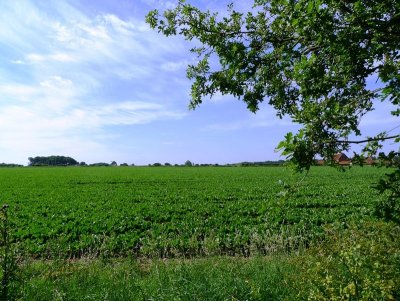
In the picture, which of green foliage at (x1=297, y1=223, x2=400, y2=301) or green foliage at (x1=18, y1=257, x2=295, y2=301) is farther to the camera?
green foliage at (x1=18, y1=257, x2=295, y2=301)

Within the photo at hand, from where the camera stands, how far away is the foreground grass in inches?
120

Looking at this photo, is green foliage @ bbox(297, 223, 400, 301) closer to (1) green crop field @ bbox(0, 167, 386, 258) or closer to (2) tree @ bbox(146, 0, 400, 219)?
(2) tree @ bbox(146, 0, 400, 219)

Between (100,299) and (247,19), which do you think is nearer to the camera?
(247,19)

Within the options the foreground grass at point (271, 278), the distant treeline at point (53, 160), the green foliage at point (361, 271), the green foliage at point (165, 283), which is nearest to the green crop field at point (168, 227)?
the green foliage at point (165, 283)

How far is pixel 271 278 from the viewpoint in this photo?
5.49 m

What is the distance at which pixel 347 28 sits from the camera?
2.80m

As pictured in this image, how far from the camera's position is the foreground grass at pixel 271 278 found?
10.0ft

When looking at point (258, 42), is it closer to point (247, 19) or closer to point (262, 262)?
point (247, 19)

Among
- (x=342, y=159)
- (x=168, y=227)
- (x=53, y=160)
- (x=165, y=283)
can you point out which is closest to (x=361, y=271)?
(x=342, y=159)

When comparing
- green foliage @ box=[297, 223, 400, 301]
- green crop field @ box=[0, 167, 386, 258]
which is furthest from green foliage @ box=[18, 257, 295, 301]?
green crop field @ box=[0, 167, 386, 258]

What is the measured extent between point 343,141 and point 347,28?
927mm

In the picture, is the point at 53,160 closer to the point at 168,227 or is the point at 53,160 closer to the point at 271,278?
the point at 168,227

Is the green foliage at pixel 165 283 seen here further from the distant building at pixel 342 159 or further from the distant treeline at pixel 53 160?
the distant treeline at pixel 53 160

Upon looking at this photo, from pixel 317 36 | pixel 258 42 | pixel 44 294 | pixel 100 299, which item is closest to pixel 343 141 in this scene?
pixel 317 36
